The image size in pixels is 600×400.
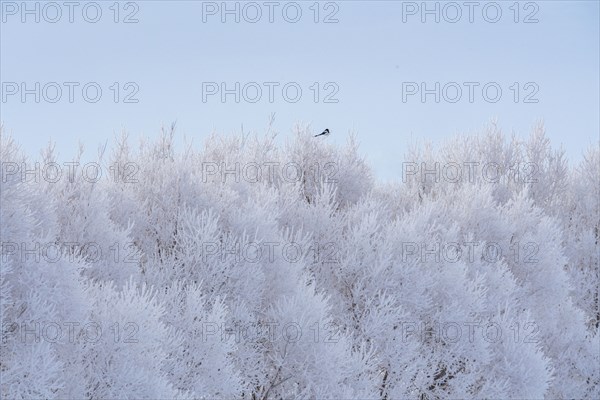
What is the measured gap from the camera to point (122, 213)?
24.4 meters

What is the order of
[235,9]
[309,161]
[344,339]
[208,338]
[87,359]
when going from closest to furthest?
1. [87,359]
2. [208,338]
3. [344,339]
4. [235,9]
5. [309,161]

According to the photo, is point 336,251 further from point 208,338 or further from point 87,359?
point 87,359

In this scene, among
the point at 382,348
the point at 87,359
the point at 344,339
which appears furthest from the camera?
the point at 382,348

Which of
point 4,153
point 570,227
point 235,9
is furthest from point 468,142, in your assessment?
point 4,153

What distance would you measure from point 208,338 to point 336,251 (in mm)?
7819

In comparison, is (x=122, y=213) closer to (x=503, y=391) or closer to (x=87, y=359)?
(x=87, y=359)

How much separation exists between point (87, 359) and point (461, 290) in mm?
13017

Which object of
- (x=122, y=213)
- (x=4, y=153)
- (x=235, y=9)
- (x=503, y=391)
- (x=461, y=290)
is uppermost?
(x=235, y=9)

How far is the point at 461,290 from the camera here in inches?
974

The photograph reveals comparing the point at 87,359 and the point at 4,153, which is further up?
the point at 4,153

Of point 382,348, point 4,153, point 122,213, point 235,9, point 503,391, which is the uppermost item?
point 235,9

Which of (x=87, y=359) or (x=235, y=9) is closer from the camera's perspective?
(x=87, y=359)

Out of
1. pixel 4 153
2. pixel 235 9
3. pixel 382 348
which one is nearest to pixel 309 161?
pixel 235 9

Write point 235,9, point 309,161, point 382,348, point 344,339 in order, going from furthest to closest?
point 309,161 < point 235,9 < point 382,348 < point 344,339
